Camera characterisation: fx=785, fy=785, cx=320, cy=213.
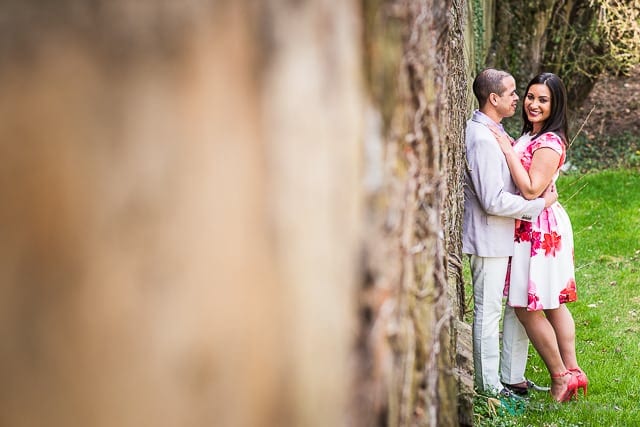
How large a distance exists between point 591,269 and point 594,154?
5825 millimetres

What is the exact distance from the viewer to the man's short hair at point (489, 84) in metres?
4.23

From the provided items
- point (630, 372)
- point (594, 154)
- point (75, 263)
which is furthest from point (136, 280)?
point (594, 154)

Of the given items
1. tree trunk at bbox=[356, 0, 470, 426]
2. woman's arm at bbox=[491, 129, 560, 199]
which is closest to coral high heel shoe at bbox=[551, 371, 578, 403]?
woman's arm at bbox=[491, 129, 560, 199]

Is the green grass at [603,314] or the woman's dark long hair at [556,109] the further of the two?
the woman's dark long hair at [556,109]

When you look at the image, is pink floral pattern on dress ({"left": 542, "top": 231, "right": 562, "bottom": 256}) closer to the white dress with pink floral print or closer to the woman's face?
the white dress with pink floral print

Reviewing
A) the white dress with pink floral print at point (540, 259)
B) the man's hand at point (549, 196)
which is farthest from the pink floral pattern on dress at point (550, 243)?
the man's hand at point (549, 196)

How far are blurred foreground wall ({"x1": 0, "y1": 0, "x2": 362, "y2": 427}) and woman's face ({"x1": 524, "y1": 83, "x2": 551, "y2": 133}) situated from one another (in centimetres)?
362

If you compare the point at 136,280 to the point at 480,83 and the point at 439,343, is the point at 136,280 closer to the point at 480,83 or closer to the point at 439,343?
the point at 439,343

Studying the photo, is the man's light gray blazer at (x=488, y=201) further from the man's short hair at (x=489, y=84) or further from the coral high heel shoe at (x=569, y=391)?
the coral high heel shoe at (x=569, y=391)

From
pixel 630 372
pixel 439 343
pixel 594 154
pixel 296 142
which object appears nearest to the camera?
pixel 296 142

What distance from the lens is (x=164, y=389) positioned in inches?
36.2

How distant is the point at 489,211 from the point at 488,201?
7cm

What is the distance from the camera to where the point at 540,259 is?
438 centimetres

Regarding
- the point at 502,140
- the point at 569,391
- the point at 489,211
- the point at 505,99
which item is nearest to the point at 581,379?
the point at 569,391
